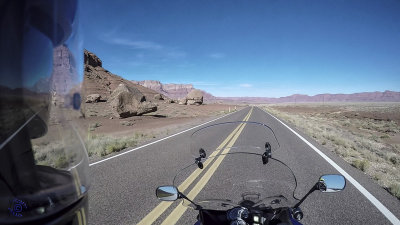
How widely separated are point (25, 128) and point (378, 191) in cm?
601

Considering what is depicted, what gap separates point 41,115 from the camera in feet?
4.17

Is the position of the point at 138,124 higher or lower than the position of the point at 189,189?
lower

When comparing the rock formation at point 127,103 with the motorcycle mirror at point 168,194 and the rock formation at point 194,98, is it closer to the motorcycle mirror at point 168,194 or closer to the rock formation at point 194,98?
the motorcycle mirror at point 168,194

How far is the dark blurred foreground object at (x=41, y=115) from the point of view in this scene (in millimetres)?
1031

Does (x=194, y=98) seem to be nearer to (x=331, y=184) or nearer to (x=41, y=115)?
(x=331, y=184)

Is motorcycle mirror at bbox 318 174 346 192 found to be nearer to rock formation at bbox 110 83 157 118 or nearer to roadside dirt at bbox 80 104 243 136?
roadside dirt at bbox 80 104 243 136

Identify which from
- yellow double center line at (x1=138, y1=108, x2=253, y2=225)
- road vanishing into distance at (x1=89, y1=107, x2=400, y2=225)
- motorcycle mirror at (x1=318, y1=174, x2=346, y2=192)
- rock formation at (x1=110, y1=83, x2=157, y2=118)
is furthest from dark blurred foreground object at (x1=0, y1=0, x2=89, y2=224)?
rock formation at (x1=110, y1=83, x2=157, y2=118)

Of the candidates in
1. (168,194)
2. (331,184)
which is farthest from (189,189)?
(331,184)

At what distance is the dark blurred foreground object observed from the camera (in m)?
1.03

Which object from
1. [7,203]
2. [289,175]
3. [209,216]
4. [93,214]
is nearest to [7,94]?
[7,203]

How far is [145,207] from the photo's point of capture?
13.5 feet

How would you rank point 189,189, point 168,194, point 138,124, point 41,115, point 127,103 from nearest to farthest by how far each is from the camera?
1. point 41,115
2. point 168,194
3. point 189,189
4. point 138,124
5. point 127,103

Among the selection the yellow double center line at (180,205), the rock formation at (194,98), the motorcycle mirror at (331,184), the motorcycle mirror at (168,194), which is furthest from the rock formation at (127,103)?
the rock formation at (194,98)

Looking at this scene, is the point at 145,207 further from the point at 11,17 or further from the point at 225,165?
the point at 11,17
